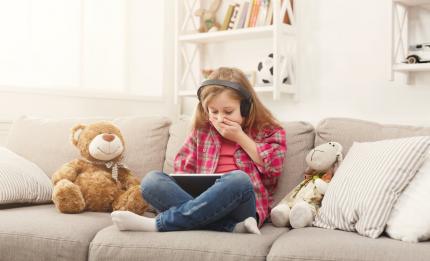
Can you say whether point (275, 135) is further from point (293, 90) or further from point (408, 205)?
point (293, 90)

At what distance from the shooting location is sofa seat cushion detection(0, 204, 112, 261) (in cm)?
184

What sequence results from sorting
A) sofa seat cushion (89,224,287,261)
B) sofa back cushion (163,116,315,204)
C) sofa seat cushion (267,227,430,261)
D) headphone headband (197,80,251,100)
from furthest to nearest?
sofa back cushion (163,116,315,204), headphone headband (197,80,251,100), sofa seat cushion (89,224,287,261), sofa seat cushion (267,227,430,261)

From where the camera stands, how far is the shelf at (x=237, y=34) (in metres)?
3.24

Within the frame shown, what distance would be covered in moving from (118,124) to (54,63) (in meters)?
0.95

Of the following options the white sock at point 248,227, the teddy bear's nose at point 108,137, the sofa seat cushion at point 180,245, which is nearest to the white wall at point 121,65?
the teddy bear's nose at point 108,137

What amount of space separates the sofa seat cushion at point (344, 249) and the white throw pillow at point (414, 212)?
0.03 meters

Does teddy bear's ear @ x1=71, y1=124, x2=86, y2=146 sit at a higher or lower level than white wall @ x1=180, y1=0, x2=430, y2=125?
lower

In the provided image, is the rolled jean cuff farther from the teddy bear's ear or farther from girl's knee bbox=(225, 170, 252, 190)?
the teddy bear's ear

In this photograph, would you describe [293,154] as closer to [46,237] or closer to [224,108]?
[224,108]

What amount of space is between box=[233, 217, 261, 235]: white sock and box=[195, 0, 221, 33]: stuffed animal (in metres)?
1.86

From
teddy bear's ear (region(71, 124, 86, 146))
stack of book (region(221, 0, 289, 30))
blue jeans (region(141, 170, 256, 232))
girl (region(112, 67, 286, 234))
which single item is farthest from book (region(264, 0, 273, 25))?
blue jeans (region(141, 170, 256, 232))

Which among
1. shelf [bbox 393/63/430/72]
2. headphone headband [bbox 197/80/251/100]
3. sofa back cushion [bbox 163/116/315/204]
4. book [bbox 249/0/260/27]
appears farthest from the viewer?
book [bbox 249/0/260/27]

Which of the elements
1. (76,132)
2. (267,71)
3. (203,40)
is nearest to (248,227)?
(76,132)

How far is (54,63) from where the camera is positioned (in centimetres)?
333
